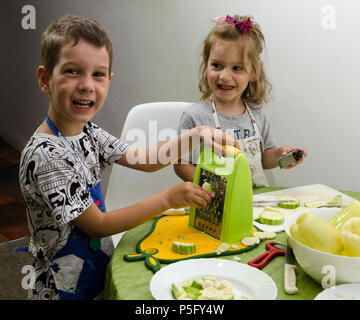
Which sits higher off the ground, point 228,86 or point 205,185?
point 228,86

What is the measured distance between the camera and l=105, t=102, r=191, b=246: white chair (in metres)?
1.52

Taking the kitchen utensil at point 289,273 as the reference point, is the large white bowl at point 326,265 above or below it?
above

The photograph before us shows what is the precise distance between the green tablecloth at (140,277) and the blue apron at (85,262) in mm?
127

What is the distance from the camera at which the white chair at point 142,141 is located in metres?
1.52

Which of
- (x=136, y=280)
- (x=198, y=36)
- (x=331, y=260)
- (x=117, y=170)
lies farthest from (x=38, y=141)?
(x=198, y=36)

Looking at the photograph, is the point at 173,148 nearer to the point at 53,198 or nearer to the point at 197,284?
the point at 53,198

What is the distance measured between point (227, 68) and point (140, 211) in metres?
0.74

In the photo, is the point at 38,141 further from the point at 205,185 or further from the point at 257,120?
the point at 257,120

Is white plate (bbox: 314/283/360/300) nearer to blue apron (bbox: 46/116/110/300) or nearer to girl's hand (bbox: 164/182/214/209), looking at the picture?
girl's hand (bbox: 164/182/214/209)

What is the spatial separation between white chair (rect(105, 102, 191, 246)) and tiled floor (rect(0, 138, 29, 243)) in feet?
4.41

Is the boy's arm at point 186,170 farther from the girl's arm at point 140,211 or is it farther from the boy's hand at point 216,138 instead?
the girl's arm at point 140,211

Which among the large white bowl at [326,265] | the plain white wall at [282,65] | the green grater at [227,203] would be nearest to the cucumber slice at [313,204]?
the green grater at [227,203]

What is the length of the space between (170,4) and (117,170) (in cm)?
115

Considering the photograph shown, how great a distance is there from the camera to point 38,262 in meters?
1.04
